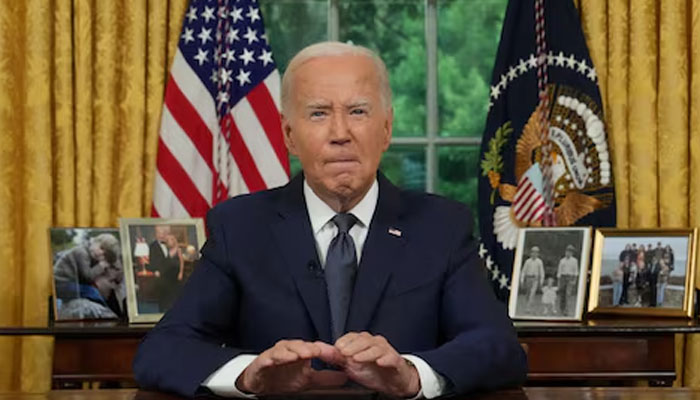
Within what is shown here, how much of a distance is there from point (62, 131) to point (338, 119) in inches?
94.6

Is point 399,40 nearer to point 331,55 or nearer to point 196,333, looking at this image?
point 331,55

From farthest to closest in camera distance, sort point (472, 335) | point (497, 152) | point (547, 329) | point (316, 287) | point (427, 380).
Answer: point (497, 152), point (547, 329), point (316, 287), point (472, 335), point (427, 380)

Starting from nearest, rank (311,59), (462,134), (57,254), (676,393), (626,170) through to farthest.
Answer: (676,393) → (311,59) → (57,254) → (626,170) → (462,134)

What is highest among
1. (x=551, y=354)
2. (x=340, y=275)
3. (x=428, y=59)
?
(x=428, y=59)

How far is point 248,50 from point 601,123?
1.47 m

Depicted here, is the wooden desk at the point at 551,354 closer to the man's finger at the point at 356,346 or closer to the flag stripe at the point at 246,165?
the flag stripe at the point at 246,165

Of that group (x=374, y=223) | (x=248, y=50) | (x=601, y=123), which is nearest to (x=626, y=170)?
(x=601, y=123)

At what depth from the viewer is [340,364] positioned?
191 cm

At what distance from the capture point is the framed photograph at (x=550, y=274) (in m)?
3.95

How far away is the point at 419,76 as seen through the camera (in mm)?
4855

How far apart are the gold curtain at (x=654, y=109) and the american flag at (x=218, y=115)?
4.42 feet

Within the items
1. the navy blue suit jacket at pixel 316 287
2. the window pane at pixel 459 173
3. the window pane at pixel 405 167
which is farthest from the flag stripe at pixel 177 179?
the navy blue suit jacket at pixel 316 287

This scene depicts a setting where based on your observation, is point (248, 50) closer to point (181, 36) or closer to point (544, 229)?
point (181, 36)

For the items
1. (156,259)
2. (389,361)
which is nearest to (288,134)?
(389,361)
